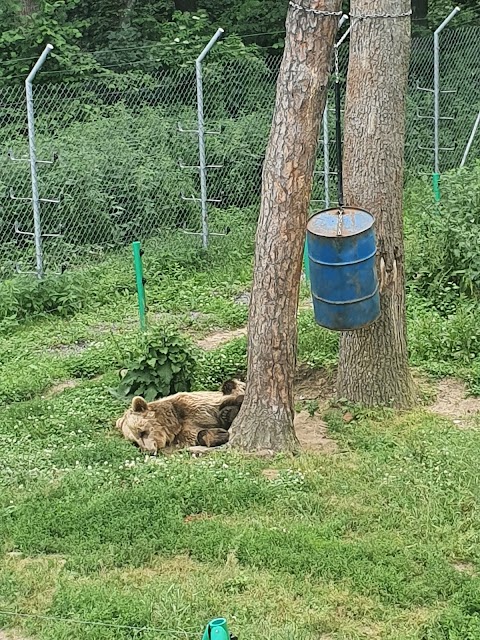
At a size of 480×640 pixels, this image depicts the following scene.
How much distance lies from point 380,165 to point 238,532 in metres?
2.96

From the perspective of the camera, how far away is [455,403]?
295 inches

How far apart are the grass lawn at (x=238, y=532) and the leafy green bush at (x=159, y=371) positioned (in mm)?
231

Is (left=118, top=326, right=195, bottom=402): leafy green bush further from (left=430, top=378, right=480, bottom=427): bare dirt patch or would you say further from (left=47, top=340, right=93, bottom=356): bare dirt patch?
(left=430, top=378, right=480, bottom=427): bare dirt patch

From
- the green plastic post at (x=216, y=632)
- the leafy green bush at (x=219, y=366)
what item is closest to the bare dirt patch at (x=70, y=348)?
the leafy green bush at (x=219, y=366)

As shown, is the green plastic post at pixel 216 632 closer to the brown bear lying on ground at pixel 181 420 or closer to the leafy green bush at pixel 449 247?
the brown bear lying on ground at pixel 181 420

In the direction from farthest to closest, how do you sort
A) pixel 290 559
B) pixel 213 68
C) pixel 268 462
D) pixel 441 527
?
pixel 213 68 → pixel 268 462 → pixel 441 527 → pixel 290 559

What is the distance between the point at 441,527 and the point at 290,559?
0.87m

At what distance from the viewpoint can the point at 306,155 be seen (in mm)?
6422

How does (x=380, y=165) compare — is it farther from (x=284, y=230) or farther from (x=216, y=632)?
(x=216, y=632)

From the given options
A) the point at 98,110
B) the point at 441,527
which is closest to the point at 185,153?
the point at 98,110

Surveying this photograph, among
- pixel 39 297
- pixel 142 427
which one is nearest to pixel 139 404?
pixel 142 427

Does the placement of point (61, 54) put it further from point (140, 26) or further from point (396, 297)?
point (396, 297)

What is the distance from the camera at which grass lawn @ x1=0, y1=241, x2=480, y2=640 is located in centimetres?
458

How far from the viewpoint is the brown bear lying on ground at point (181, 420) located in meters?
6.78
